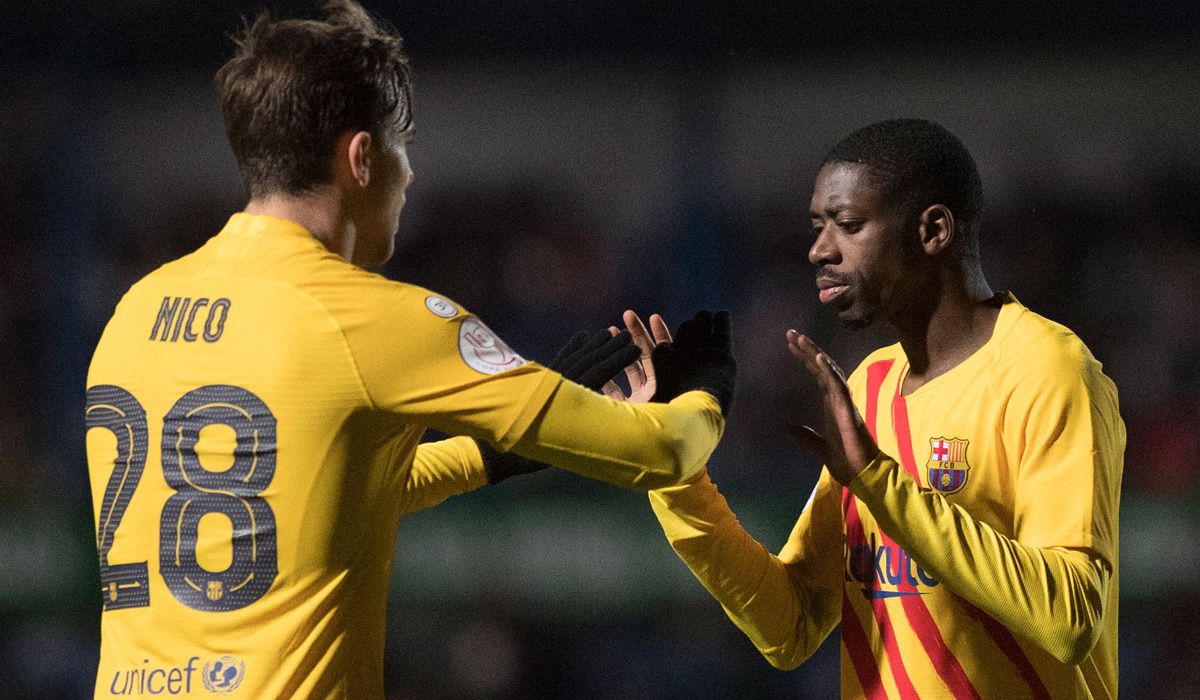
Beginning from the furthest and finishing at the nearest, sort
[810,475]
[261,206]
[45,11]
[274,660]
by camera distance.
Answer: [45,11] → [810,475] → [261,206] → [274,660]

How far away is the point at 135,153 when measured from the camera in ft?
30.9

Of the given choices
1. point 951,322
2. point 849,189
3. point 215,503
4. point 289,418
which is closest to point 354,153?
point 289,418

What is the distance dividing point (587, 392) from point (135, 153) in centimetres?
763

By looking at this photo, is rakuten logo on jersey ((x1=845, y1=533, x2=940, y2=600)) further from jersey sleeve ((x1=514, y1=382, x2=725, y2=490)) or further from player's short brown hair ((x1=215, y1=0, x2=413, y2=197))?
player's short brown hair ((x1=215, y1=0, x2=413, y2=197))

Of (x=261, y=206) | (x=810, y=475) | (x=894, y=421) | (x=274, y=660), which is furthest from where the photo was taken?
(x=810, y=475)

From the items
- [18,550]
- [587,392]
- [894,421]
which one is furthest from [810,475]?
[587,392]

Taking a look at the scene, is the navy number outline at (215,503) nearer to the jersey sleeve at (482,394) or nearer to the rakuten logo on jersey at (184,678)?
the rakuten logo on jersey at (184,678)

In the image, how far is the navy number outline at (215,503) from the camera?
2352 mm

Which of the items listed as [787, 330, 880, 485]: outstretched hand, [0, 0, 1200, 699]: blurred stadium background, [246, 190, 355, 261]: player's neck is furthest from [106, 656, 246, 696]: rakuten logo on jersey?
[0, 0, 1200, 699]: blurred stadium background

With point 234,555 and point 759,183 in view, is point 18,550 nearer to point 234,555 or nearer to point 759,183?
point 759,183

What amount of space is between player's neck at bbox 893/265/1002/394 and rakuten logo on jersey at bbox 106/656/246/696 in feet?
A: 4.55

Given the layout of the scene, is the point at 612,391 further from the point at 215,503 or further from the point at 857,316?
the point at 215,503

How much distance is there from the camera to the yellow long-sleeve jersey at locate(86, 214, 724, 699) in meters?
2.34

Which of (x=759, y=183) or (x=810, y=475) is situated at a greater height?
(x=759, y=183)
